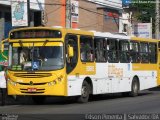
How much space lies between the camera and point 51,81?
766 inches

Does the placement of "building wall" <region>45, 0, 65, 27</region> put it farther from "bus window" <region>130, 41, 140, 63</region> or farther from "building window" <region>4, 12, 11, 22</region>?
"bus window" <region>130, 41, 140, 63</region>

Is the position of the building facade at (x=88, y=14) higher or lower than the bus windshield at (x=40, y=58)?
higher

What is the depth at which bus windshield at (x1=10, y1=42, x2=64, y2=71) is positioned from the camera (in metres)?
19.5

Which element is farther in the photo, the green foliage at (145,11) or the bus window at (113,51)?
the green foliage at (145,11)

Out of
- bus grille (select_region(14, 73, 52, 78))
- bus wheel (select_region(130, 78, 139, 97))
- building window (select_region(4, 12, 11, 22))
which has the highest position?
building window (select_region(4, 12, 11, 22))

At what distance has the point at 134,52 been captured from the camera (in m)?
25.5

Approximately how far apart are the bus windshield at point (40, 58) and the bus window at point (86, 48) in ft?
4.93

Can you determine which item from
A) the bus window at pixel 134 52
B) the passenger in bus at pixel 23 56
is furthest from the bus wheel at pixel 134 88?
the passenger in bus at pixel 23 56

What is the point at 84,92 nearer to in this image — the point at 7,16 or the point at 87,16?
the point at 7,16

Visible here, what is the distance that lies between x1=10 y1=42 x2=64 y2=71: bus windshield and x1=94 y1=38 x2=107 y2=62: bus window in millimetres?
2781

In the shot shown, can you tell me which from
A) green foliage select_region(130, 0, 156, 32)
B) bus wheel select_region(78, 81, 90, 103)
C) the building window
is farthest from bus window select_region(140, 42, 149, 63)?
green foliage select_region(130, 0, 156, 32)

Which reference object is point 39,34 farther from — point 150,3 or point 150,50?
point 150,3

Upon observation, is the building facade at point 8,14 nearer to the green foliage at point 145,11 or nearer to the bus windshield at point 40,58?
the bus windshield at point 40,58

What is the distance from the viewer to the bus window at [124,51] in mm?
24188
